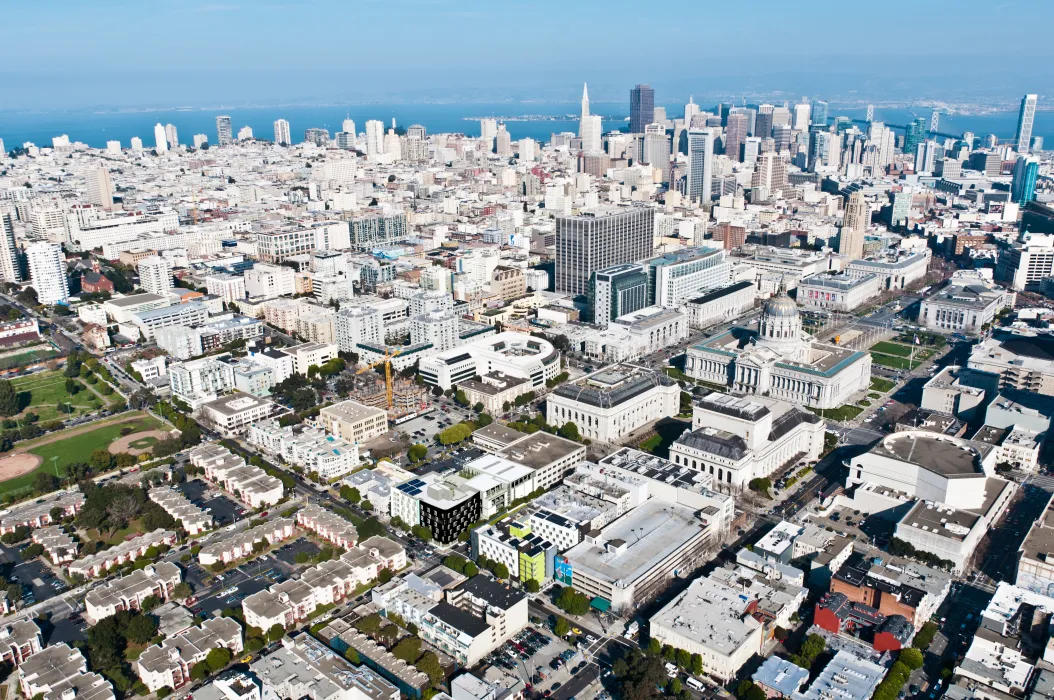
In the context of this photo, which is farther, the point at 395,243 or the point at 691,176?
the point at 691,176

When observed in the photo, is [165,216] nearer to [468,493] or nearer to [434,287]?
[434,287]

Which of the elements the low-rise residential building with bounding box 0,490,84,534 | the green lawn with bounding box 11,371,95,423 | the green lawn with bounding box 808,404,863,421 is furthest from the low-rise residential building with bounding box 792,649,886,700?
the green lawn with bounding box 11,371,95,423

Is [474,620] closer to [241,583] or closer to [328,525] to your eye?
[328,525]

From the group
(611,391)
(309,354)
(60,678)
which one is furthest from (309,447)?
(60,678)

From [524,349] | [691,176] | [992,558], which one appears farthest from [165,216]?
[992,558]

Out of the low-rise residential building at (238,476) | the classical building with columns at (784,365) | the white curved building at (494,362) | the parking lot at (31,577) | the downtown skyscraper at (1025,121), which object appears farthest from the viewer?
the downtown skyscraper at (1025,121)

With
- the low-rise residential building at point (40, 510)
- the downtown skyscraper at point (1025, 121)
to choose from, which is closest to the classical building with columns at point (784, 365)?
the low-rise residential building at point (40, 510)

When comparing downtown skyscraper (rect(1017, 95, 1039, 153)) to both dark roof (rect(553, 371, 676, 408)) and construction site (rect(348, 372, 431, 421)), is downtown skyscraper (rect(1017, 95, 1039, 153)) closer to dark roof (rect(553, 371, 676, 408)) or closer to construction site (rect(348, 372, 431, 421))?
dark roof (rect(553, 371, 676, 408))

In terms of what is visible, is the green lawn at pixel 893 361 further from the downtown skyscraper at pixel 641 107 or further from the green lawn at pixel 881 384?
the downtown skyscraper at pixel 641 107
